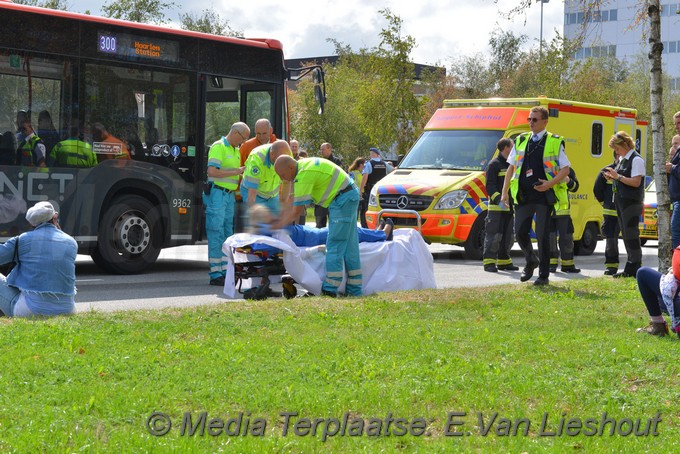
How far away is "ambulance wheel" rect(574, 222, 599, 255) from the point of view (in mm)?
18953

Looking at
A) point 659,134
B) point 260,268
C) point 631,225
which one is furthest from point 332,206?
point 631,225

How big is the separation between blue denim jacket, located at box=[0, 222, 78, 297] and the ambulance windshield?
979 centimetres

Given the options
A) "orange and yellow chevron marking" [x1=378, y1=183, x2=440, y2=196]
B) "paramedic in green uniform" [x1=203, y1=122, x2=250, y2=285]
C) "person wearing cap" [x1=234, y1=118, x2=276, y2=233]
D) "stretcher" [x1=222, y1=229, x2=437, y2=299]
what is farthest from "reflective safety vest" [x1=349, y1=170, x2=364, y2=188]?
"stretcher" [x1=222, y1=229, x2=437, y2=299]

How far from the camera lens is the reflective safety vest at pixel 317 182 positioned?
1009 cm

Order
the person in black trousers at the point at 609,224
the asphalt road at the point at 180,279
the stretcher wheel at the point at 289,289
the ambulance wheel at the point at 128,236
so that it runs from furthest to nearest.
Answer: the person in black trousers at the point at 609,224 → the ambulance wheel at the point at 128,236 → the asphalt road at the point at 180,279 → the stretcher wheel at the point at 289,289

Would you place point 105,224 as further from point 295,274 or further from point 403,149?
point 403,149

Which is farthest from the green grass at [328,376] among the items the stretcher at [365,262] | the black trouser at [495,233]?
the black trouser at [495,233]

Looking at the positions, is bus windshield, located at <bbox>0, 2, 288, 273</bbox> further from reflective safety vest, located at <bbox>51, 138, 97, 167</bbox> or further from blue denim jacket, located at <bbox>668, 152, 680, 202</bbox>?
blue denim jacket, located at <bbox>668, 152, 680, 202</bbox>

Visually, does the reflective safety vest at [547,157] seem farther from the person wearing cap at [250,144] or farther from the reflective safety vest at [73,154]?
the reflective safety vest at [73,154]

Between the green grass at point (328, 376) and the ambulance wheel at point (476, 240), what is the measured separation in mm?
7964

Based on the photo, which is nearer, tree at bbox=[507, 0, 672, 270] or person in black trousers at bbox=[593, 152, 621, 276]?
tree at bbox=[507, 0, 672, 270]

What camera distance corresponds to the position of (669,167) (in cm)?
1221

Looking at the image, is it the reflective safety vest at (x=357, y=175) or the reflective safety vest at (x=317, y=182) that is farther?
the reflective safety vest at (x=357, y=175)

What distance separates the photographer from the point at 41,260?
8.47m
